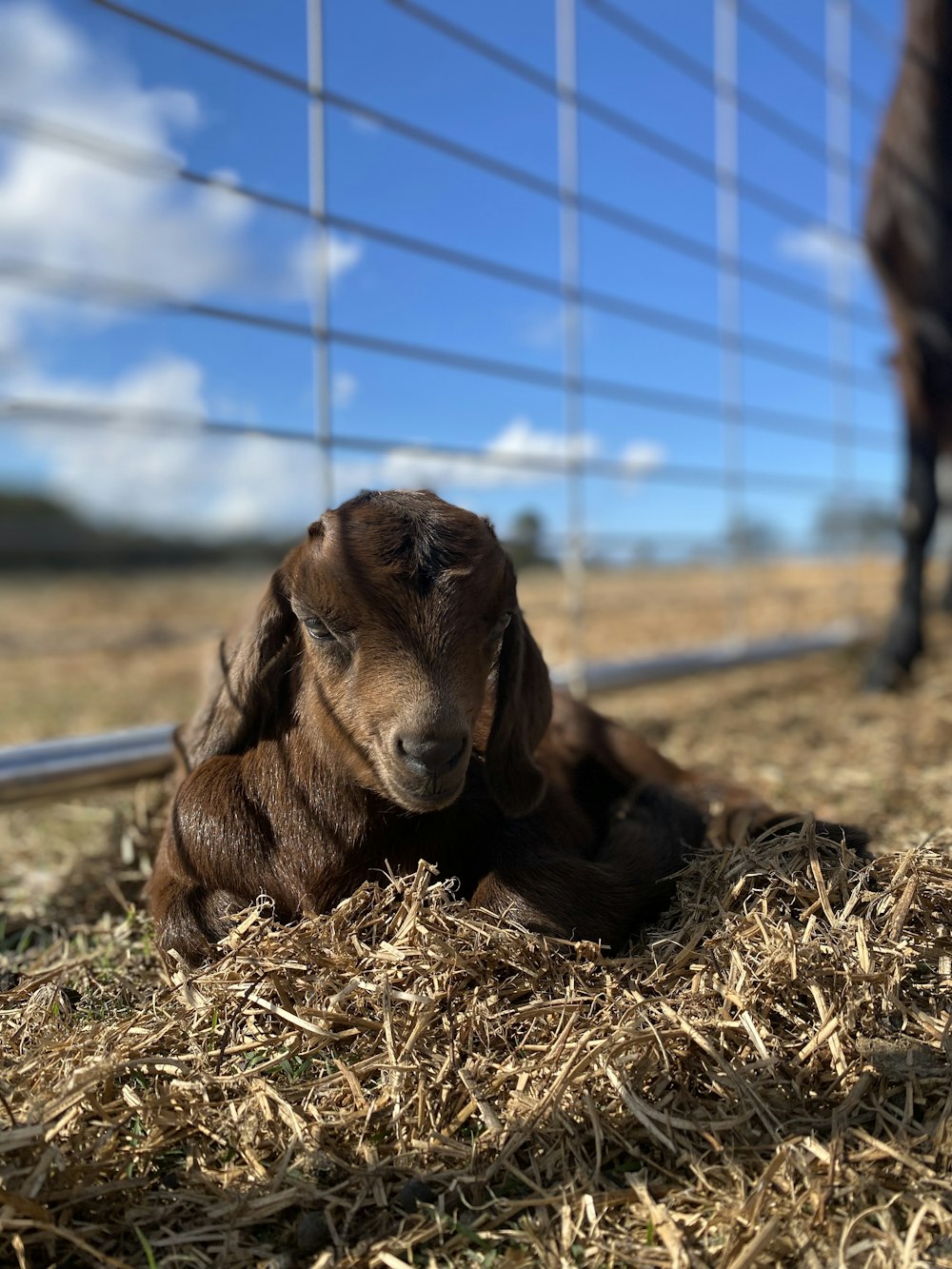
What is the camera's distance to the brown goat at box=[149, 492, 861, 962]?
6.33ft

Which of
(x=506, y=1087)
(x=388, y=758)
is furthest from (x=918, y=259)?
(x=506, y=1087)

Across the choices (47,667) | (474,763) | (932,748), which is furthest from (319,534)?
(47,667)

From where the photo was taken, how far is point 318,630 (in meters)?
2.06

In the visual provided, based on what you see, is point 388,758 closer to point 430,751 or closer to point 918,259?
point 430,751

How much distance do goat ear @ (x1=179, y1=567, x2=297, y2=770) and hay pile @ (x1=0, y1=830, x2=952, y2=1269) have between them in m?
0.47

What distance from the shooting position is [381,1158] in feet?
5.11

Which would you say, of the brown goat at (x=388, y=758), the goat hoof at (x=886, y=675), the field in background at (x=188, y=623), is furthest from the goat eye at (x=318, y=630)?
the goat hoof at (x=886, y=675)

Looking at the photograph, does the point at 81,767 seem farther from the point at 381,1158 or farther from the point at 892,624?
the point at 892,624

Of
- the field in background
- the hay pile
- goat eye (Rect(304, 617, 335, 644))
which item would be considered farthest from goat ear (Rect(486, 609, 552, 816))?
the field in background

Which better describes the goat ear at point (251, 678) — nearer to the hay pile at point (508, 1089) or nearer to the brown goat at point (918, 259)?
the hay pile at point (508, 1089)

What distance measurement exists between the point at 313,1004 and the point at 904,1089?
3.39 feet

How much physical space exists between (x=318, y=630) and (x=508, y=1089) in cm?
94

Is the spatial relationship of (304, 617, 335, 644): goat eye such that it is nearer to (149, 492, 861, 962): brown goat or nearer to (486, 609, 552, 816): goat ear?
(149, 492, 861, 962): brown goat

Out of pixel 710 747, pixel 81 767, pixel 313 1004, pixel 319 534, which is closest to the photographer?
pixel 313 1004
